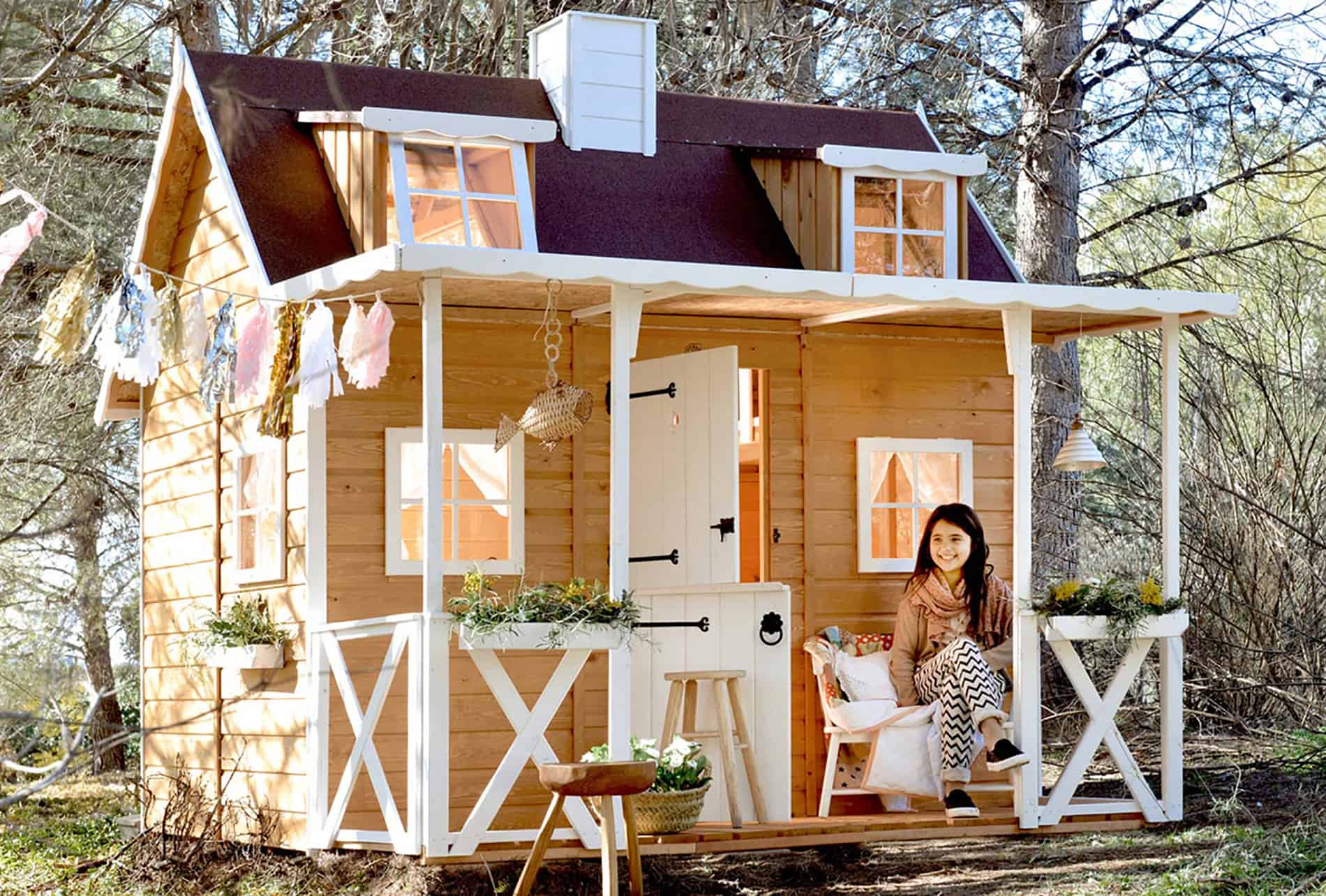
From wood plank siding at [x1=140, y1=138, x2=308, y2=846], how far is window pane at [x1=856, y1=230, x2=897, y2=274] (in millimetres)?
3359

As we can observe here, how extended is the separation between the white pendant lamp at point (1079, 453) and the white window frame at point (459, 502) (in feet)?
9.53

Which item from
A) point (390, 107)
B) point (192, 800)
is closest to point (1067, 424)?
point (390, 107)

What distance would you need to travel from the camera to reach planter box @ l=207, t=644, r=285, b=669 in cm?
891

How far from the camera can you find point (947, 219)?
34.2 feet

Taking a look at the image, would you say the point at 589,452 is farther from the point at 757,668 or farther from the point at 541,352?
the point at 757,668

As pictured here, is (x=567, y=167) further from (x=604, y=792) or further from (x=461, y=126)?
(x=604, y=792)

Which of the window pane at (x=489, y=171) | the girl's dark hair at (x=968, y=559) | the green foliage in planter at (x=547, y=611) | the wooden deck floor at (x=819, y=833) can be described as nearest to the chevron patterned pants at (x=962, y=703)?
the wooden deck floor at (x=819, y=833)

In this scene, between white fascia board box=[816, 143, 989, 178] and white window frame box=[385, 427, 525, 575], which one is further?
white fascia board box=[816, 143, 989, 178]

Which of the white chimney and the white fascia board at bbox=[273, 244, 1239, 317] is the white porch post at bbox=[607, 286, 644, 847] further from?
the white chimney

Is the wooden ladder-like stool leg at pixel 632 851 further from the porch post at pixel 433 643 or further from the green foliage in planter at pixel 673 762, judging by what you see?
the porch post at pixel 433 643

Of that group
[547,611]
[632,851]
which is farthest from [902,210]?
[632,851]

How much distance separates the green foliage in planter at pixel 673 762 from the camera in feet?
26.8

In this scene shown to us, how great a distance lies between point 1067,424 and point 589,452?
4989mm

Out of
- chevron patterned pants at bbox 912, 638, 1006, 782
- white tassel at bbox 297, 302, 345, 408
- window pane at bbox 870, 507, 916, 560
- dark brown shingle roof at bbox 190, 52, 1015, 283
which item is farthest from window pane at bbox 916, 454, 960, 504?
white tassel at bbox 297, 302, 345, 408
